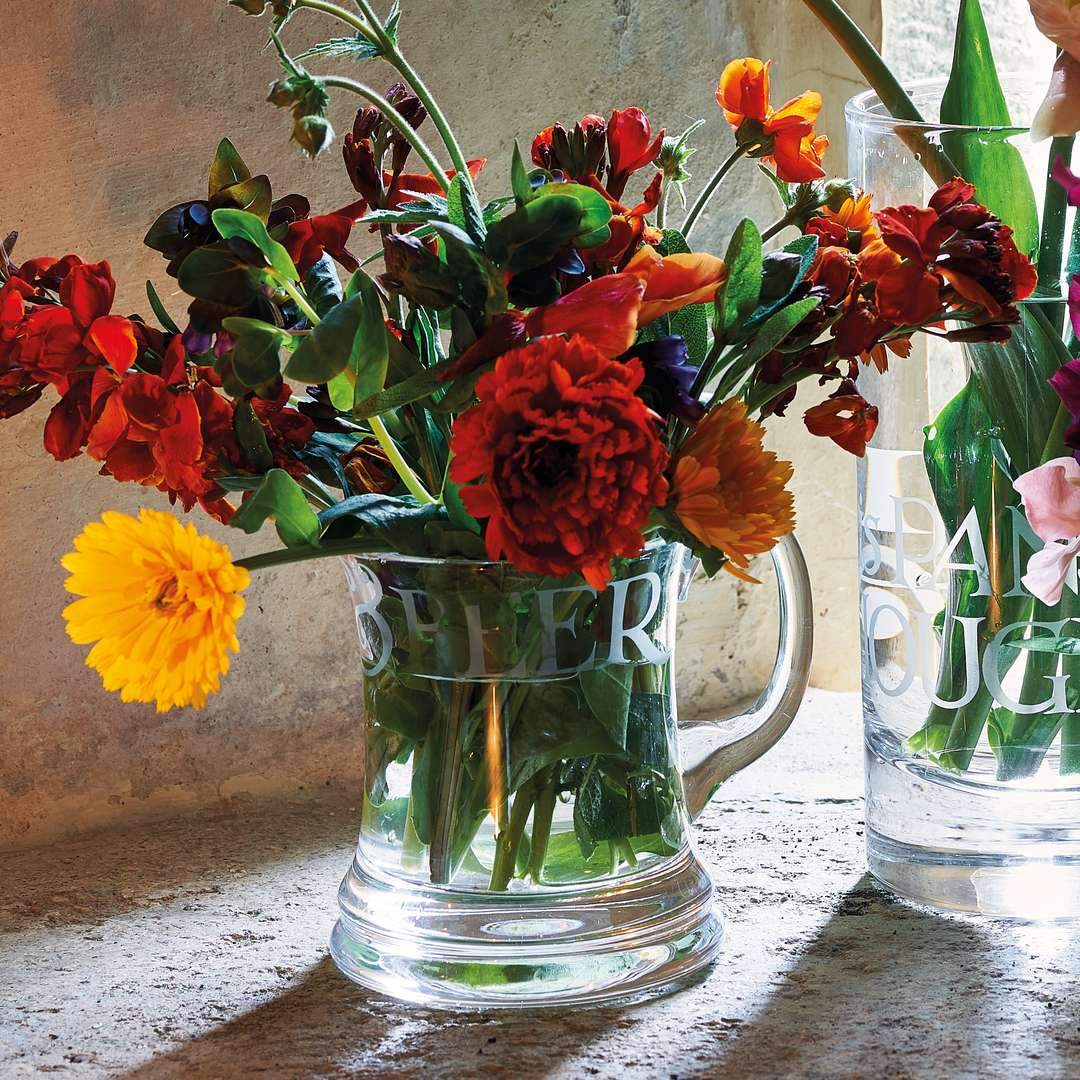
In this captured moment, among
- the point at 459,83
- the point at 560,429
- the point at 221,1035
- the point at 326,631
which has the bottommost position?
the point at 221,1035

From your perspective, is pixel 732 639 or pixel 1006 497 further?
pixel 732 639

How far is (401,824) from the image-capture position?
54 centimetres

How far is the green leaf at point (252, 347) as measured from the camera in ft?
1.40

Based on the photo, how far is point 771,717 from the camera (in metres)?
0.60

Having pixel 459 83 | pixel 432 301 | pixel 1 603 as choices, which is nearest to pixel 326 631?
pixel 1 603

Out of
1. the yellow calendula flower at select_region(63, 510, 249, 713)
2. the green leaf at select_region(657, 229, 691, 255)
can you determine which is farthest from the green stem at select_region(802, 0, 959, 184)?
the yellow calendula flower at select_region(63, 510, 249, 713)

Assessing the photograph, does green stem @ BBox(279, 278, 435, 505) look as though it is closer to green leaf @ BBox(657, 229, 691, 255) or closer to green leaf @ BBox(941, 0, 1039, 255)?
green leaf @ BBox(657, 229, 691, 255)

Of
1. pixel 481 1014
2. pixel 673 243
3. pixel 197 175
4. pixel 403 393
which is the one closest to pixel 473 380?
pixel 403 393

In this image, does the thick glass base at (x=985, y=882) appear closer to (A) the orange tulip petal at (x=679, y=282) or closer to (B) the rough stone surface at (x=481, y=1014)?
(B) the rough stone surface at (x=481, y=1014)

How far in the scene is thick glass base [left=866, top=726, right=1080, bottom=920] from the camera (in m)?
0.60

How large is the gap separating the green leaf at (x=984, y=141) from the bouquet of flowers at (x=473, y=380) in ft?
0.22

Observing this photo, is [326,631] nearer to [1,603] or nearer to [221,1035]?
[1,603]

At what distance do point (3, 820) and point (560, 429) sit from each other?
1.57 feet

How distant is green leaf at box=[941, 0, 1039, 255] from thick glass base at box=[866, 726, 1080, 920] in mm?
207
